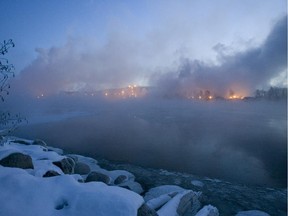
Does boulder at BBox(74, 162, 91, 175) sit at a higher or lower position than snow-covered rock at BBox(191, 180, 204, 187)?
higher

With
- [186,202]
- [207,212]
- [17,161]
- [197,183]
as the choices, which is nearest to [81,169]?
[17,161]

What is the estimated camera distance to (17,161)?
10.2 metres

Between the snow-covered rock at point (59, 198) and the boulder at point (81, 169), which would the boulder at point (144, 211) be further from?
the boulder at point (81, 169)

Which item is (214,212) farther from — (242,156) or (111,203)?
(242,156)

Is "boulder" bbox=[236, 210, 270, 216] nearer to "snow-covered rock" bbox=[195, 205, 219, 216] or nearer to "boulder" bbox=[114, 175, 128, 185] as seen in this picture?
"snow-covered rock" bbox=[195, 205, 219, 216]

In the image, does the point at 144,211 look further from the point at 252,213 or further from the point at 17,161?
the point at 252,213

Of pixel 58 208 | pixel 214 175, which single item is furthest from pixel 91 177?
pixel 214 175

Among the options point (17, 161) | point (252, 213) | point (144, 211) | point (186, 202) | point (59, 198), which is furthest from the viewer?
point (252, 213)

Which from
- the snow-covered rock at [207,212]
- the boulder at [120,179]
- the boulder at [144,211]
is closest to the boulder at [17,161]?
the boulder at [144,211]

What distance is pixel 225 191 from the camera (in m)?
16.6

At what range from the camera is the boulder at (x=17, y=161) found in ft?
32.8

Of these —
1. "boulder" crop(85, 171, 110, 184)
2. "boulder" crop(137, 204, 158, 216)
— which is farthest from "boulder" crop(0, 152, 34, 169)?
"boulder" crop(137, 204, 158, 216)

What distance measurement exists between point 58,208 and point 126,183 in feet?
37.2

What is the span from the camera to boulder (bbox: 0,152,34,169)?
10.0 meters
